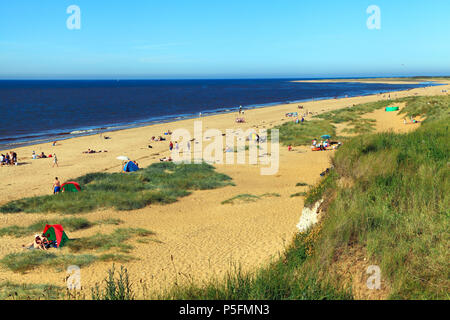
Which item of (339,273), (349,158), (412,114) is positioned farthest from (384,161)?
(412,114)

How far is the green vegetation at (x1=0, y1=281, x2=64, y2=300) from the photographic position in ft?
24.5

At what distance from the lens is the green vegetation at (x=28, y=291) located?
7.46 m

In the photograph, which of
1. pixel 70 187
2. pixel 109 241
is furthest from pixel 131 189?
pixel 109 241

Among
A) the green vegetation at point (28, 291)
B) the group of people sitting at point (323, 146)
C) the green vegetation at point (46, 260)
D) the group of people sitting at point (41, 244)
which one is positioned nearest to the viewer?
the green vegetation at point (28, 291)

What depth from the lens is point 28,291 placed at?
7836mm

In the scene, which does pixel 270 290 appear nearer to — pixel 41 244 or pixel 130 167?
pixel 41 244

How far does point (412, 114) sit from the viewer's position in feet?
127

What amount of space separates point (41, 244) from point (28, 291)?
10.9ft

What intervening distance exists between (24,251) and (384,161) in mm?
10930

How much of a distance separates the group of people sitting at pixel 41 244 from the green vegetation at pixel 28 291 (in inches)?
91.4

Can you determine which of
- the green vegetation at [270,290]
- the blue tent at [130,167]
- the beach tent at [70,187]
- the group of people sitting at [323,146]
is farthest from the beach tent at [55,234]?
the group of people sitting at [323,146]

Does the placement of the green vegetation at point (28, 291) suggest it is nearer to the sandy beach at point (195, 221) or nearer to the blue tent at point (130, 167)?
the sandy beach at point (195, 221)

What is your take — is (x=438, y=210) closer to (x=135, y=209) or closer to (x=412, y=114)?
(x=135, y=209)

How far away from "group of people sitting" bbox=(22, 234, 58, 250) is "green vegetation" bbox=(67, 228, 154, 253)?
55 centimetres
